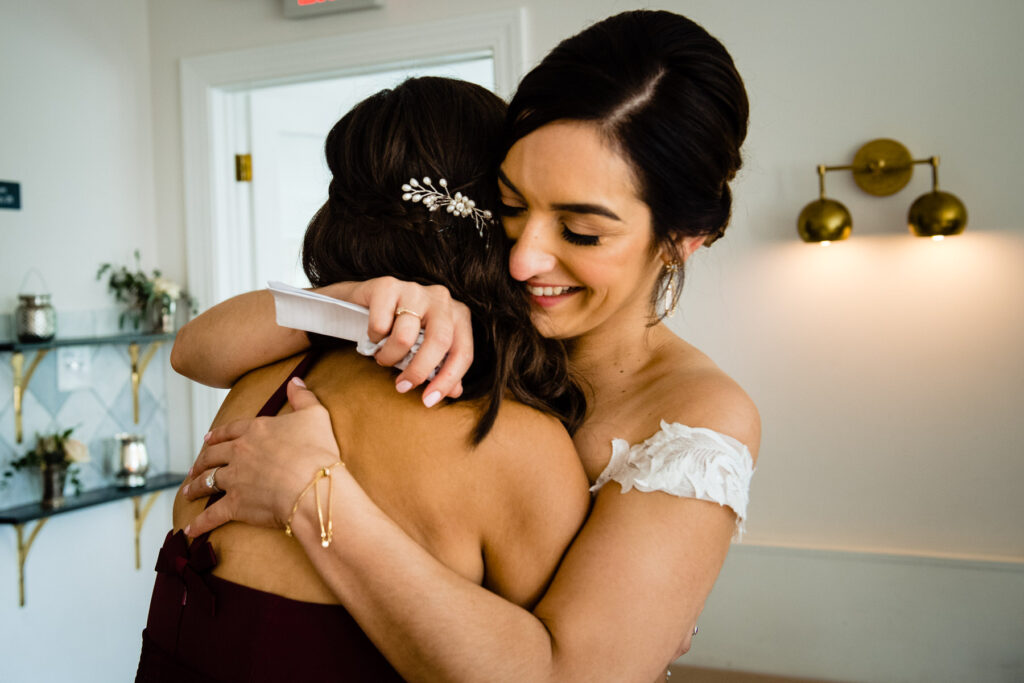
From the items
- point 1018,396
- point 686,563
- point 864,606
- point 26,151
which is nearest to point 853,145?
point 1018,396

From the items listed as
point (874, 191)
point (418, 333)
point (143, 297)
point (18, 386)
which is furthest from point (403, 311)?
point (143, 297)

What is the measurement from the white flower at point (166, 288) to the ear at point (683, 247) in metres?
2.88

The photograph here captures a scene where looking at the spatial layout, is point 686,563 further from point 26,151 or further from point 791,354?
point 26,151

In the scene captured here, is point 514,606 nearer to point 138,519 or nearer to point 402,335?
point 402,335

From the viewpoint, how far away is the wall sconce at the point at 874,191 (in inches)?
102

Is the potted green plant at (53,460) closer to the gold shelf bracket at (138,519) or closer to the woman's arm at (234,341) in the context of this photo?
the gold shelf bracket at (138,519)

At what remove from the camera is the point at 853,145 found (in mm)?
2777

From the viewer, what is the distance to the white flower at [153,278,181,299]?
3.62 meters

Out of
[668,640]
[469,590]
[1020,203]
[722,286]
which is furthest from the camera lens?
[722,286]

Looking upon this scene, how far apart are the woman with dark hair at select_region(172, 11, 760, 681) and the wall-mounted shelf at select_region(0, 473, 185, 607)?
2.15 m

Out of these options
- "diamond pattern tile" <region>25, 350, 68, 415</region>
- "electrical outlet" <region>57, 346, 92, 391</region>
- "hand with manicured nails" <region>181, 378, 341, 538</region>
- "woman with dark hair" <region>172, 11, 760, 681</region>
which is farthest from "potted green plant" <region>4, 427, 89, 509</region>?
"hand with manicured nails" <region>181, 378, 341, 538</region>

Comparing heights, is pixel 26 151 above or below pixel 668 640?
above

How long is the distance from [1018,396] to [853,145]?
0.98 metres

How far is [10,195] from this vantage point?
124 inches
